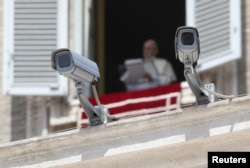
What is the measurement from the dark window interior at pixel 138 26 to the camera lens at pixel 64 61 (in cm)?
576

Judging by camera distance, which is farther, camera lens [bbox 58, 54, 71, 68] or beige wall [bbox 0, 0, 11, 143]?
beige wall [bbox 0, 0, 11, 143]

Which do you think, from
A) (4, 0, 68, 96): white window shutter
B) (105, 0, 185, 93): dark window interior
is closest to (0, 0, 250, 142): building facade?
(4, 0, 68, 96): white window shutter

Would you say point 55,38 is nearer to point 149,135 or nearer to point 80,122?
point 80,122

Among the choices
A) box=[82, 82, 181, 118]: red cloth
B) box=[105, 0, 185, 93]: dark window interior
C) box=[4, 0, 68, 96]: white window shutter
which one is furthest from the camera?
box=[105, 0, 185, 93]: dark window interior

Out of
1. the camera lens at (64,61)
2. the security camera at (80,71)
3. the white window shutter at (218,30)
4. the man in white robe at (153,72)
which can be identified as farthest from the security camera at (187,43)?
the man in white robe at (153,72)

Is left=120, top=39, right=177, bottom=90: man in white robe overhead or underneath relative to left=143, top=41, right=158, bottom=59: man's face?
underneath

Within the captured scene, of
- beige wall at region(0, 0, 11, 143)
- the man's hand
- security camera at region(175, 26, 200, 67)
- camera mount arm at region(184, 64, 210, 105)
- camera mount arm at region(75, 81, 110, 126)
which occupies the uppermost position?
security camera at region(175, 26, 200, 67)

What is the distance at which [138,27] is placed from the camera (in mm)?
18266

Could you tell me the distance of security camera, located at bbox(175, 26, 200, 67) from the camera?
11.2 meters

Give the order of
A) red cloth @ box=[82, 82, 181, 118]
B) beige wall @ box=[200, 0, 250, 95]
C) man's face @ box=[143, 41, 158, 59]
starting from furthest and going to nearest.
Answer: man's face @ box=[143, 41, 158, 59] → red cloth @ box=[82, 82, 181, 118] → beige wall @ box=[200, 0, 250, 95]

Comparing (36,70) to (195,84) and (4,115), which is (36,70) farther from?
(195,84)

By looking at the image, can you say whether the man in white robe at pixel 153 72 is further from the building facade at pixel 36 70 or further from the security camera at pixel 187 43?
the security camera at pixel 187 43

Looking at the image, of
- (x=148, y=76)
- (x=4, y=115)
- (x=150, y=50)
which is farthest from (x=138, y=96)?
(x=4, y=115)

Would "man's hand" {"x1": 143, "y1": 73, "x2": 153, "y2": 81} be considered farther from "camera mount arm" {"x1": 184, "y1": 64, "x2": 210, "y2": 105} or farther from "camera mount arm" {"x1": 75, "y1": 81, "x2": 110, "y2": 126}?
"camera mount arm" {"x1": 184, "y1": 64, "x2": 210, "y2": 105}
